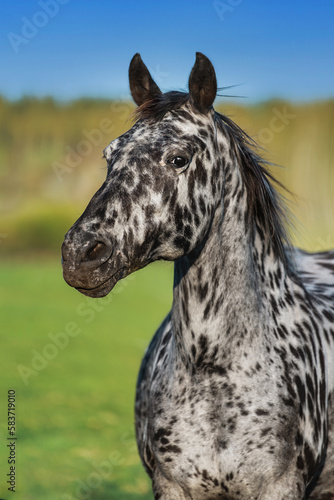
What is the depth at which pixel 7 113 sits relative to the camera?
1981cm

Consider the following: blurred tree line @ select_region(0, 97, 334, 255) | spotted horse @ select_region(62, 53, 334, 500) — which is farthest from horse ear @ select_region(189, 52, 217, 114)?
blurred tree line @ select_region(0, 97, 334, 255)

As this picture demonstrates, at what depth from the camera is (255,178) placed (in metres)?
2.77

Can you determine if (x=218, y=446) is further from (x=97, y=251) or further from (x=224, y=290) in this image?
(x=97, y=251)

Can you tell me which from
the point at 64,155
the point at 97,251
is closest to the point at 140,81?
the point at 97,251

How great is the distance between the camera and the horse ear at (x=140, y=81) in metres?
2.85

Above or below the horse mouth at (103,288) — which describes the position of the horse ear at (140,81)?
above

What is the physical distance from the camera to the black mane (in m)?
2.61

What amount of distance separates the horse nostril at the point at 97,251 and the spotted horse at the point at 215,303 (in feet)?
0.19

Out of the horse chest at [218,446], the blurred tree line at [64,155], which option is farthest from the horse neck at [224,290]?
the blurred tree line at [64,155]

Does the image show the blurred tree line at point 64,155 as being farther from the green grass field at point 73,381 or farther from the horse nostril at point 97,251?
the horse nostril at point 97,251

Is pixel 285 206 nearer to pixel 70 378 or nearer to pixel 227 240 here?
pixel 227 240

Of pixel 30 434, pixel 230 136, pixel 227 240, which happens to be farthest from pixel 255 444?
pixel 30 434

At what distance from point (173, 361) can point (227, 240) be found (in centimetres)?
63

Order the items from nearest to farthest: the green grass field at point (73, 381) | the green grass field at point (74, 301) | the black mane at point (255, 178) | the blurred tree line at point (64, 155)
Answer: the black mane at point (255, 178), the green grass field at point (73, 381), the green grass field at point (74, 301), the blurred tree line at point (64, 155)
